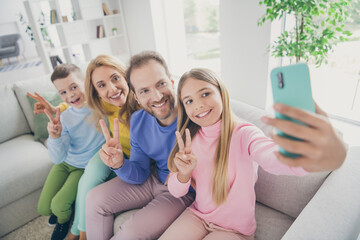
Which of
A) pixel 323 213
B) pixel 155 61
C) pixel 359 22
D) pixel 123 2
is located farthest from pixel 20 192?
pixel 123 2

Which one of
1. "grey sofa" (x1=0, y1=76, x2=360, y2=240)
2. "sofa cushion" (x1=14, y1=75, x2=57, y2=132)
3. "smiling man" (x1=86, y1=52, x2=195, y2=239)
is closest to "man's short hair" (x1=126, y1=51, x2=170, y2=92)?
"smiling man" (x1=86, y1=52, x2=195, y2=239)

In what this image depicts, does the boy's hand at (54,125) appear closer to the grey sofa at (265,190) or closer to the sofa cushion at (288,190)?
the grey sofa at (265,190)

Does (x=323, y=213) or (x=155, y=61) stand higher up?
(x=155, y=61)

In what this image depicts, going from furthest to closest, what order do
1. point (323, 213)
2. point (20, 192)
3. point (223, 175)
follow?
Result: point (20, 192)
point (223, 175)
point (323, 213)

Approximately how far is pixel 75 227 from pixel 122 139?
0.61m

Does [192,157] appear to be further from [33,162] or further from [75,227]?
[33,162]

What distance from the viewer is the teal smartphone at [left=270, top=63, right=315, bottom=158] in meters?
0.51

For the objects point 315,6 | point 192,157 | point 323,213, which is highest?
point 315,6

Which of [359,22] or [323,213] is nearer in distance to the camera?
[323,213]

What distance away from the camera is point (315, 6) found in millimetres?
1266

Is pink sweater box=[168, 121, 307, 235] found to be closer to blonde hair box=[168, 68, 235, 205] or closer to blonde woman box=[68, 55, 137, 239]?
blonde hair box=[168, 68, 235, 205]

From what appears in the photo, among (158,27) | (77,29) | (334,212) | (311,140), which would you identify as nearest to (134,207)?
(334,212)

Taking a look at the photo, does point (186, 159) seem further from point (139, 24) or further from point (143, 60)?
point (139, 24)

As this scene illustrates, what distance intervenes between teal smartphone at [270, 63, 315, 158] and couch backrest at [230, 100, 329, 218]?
66cm
